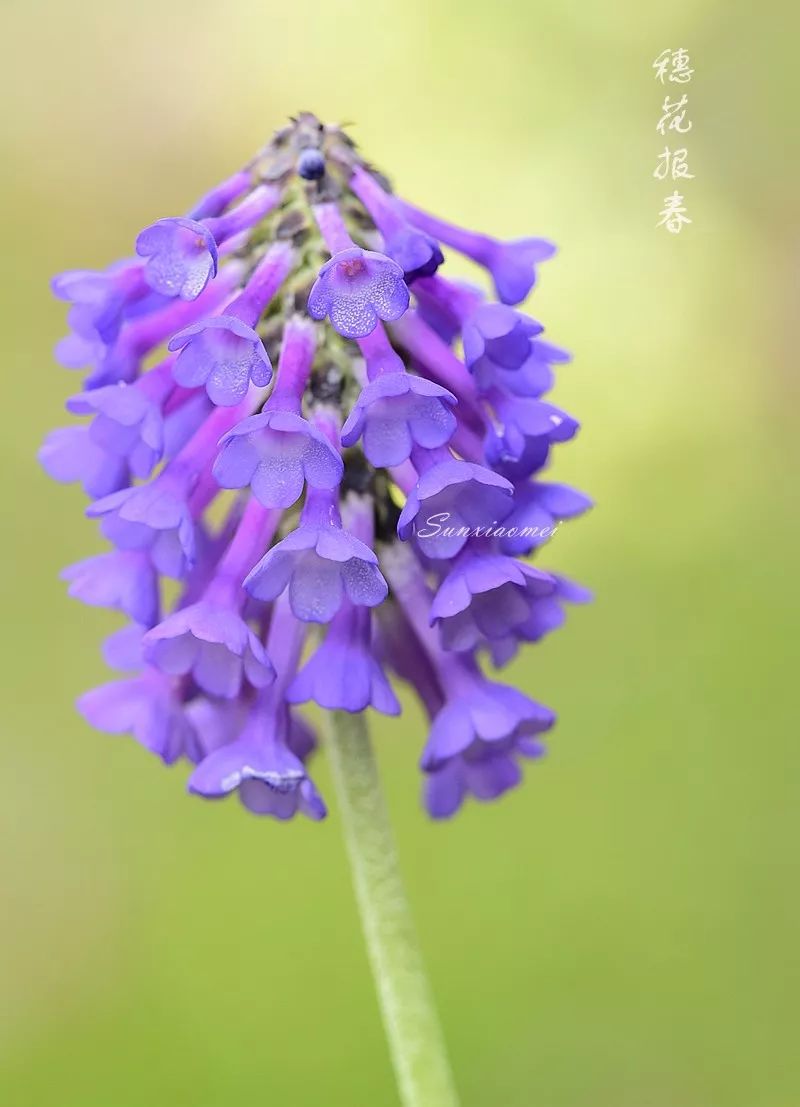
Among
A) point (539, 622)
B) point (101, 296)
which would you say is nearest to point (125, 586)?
point (101, 296)

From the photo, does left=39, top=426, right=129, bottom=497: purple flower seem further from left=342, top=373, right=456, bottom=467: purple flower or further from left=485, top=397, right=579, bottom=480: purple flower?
left=485, top=397, right=579, bottom=480: purple flower

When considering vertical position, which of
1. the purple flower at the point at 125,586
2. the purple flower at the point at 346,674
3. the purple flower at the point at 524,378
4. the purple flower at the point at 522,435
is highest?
the purple flower at the point at 524,378

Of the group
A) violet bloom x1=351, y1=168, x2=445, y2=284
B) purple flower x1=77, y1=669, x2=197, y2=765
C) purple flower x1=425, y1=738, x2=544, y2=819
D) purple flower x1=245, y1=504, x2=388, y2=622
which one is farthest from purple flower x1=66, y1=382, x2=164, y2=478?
purple flower x1=425, y1=738, x2=544, y2=819

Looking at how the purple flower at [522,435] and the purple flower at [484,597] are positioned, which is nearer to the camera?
the purple flower at [484,597]

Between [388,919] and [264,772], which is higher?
[264,772]

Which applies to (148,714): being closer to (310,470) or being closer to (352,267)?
(310,470)

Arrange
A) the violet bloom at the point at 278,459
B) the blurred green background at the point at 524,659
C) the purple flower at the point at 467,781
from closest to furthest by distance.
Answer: the violet bloom at the point at 278,459 < the purple flower at the point at 467,781 < the blurred green background at the point at 524,659

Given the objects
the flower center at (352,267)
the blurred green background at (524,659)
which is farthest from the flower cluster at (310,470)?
the blurred green background at (524,659)

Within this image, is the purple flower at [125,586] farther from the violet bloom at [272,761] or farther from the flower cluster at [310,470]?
the violet bloom at [272,761]
